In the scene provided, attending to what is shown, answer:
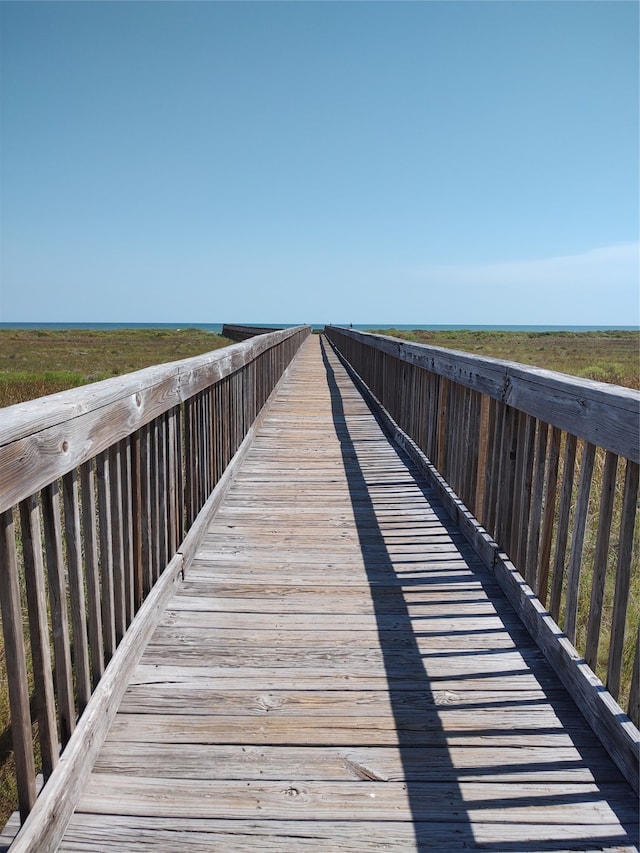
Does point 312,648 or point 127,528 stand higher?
point 127,528

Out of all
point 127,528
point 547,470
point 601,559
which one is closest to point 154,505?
point 127,528

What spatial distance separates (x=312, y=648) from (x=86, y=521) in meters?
1.24

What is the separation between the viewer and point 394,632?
302 cm

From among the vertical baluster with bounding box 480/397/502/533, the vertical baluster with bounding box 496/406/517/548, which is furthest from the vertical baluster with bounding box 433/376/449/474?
the vertical baluster with bounding box 496/406/517/548

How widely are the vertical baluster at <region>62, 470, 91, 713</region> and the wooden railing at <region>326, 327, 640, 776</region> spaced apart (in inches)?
69.3

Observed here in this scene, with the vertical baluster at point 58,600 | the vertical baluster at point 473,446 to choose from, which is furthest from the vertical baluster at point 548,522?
the vertical baluster at point 58,600

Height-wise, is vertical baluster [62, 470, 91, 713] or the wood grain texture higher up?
the wood grain texture

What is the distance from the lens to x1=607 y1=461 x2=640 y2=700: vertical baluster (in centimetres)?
215

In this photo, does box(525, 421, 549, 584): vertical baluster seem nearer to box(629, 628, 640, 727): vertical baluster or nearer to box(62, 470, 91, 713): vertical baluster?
box(629, 628, 640, 727): vertical baluster

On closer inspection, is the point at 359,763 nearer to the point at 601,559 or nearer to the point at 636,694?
the point at 636,694

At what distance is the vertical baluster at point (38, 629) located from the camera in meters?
1.65

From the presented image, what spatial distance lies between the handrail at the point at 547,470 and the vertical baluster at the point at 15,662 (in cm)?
177

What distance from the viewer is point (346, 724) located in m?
2.32

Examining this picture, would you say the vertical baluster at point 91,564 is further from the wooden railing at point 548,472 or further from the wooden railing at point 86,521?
the wooden railing at point 548,472
